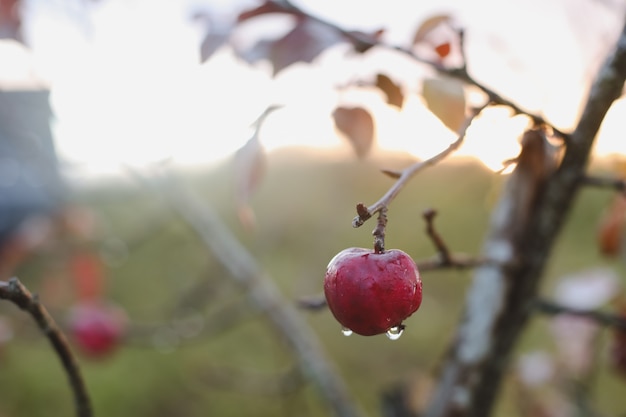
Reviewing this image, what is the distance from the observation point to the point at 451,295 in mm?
2975

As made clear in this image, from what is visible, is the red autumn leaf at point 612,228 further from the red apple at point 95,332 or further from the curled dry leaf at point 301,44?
the red apple at point 95,332

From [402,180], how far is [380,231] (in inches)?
1.2

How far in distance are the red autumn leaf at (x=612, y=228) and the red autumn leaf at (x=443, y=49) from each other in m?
0.25

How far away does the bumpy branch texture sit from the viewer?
22.8 inches

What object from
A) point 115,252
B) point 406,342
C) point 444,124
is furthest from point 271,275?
point 444,124

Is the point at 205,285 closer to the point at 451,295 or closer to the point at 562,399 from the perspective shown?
the point at 562,399

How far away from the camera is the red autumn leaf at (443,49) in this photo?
0.54 m

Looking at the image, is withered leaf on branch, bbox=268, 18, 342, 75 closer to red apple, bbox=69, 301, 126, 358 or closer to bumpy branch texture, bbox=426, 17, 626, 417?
bumpy branch texture, bbox=426, 17, 626, 417

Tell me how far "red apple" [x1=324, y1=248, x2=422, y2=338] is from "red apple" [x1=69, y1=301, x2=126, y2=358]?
1.09m

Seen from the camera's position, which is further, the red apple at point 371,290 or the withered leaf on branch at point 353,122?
the withered leaf on branch at point 353,122

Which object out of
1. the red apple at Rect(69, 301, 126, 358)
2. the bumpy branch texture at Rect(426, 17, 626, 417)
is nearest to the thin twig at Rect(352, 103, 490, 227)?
the bumpy branch texture at Rect(426, 17, 626, 417)

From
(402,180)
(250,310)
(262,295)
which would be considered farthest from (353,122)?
(250,310)

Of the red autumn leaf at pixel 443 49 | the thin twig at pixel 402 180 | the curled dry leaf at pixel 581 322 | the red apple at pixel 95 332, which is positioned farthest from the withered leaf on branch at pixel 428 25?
the red apple at pixel 95 332

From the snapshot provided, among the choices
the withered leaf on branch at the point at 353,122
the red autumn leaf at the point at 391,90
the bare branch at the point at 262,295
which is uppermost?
the red autumn leaf at the point at 391,90
